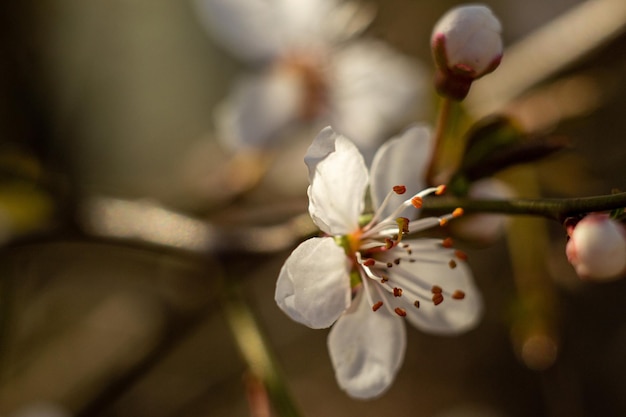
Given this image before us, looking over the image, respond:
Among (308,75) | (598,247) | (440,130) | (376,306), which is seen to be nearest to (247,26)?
(308,75)

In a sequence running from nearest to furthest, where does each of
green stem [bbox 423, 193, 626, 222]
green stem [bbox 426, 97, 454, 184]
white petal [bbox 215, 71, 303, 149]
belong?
green stem [bbox 423, 193, 626, 222] → green stem [bbox 426, 97, 454, 184] → white petal [bbox 215, 71, 303, 149]

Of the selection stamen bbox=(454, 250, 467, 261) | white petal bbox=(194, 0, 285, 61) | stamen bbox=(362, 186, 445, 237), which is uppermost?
white petal bbox=(194, 0, 285, 61)

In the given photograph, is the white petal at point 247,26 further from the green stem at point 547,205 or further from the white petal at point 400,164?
the green stem at point 547,205

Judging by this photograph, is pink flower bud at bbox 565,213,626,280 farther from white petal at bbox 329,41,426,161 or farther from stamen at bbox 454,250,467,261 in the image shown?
white petal at bbox 329,41,426,161

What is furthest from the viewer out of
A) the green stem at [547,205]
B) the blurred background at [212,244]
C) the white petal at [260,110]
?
the white petal at [260,110]

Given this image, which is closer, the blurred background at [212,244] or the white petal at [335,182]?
the white petal at [335,182]

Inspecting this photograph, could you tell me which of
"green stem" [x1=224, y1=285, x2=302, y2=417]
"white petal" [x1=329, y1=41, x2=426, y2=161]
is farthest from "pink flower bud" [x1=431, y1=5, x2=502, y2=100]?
"white petal" [x1=329, y1=41, x2=426, y2=161]

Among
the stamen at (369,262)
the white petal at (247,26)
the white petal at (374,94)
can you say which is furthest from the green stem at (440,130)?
the white petal at (247,26)
